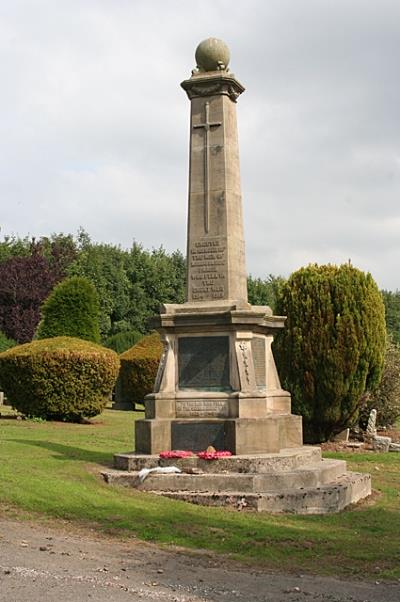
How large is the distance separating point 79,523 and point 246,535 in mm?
1845

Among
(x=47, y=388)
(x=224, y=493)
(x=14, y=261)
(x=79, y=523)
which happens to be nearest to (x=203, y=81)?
(x=224, y=493)

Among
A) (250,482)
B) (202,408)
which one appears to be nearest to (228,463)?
(250,482)

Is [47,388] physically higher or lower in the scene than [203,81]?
lower

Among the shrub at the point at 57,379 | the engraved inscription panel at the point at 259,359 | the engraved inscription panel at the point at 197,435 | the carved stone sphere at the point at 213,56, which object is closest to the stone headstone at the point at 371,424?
the shrub at the point at 57,379

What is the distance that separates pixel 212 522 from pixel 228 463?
1.88 m

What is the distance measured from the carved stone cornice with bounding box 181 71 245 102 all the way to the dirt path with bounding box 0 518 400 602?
24.6ft

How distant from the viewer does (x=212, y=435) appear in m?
11.8

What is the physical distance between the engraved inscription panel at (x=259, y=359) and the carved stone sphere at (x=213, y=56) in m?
4.49

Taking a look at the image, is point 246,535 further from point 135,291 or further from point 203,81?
point 135,291

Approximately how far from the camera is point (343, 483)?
37.1ft

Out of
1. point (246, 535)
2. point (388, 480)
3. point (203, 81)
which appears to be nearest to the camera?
point (246, 535)

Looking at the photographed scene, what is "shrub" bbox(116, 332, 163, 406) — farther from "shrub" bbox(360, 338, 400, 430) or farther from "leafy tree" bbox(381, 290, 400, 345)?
"leafy tree" bbox(381, 290, 400, 345)

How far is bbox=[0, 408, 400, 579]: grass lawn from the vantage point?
811cm

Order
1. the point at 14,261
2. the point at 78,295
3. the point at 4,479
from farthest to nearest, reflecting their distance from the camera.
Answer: the point at 14,261
the point at 78,295
the point at 4,479
